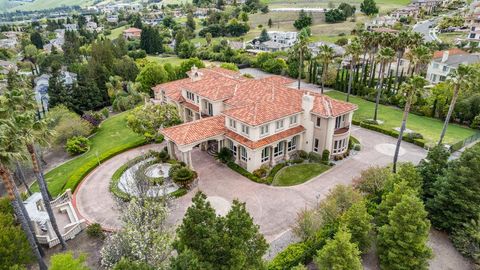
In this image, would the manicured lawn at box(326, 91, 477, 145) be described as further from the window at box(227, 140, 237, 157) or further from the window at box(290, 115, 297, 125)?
the window at box(227, 140, 237, 157)

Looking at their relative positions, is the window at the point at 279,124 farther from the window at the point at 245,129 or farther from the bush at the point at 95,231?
the bush at the point at 95,231

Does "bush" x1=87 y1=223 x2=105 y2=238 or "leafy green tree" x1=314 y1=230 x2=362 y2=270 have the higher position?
"leafy green tree" x1=314 y1=230 x2=362 y2=270

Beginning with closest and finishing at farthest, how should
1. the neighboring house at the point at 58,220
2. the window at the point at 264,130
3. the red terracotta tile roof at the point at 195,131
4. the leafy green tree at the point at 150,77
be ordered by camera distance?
the neighboring house at the point at 58,220 → the red terracotta tile roof at the point at 195,131 → the window at the point at 264,130 → the leafy green tree at the point at 150,77

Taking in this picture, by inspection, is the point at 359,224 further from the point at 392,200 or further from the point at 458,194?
the point at 458,194

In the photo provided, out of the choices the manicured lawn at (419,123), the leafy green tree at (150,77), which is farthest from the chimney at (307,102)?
the leafy green tree at (150,77)

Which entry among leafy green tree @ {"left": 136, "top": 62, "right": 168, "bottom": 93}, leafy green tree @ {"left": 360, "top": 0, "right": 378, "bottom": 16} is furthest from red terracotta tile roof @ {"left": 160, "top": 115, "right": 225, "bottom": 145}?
leafy green tree @ {"left": 360, "top": 0, "right": 378, "bottom": 16}

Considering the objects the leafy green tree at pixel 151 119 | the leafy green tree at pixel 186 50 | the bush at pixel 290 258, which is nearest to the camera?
the bush at pixel 290 258
